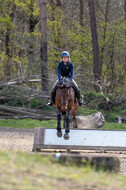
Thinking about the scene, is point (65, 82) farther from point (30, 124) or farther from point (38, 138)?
point (30, 124)

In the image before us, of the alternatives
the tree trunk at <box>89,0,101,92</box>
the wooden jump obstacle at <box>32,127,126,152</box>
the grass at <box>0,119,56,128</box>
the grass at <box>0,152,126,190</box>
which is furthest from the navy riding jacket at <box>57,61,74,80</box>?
the tree trunk at <box>89,0,101,92</box>

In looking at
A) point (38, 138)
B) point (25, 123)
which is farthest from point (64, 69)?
point (25, 123)

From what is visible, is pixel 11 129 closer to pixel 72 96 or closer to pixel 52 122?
pixel 52 122

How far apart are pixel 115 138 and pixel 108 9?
853 inches

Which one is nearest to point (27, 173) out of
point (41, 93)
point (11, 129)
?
point (11, 129)

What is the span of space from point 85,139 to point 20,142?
309 cm

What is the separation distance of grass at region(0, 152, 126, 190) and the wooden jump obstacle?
20.7 feet

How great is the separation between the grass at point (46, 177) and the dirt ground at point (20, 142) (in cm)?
507

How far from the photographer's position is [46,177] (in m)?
4.30

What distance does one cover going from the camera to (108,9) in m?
31.4

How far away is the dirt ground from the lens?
11.5 m

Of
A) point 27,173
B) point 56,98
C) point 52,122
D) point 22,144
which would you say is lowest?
point 52,122

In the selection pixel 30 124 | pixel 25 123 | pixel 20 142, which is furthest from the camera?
pixel 25 123

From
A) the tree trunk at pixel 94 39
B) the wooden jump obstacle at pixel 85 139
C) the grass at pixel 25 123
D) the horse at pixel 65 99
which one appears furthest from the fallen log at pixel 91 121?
the tree trunk at pixel 94 39
